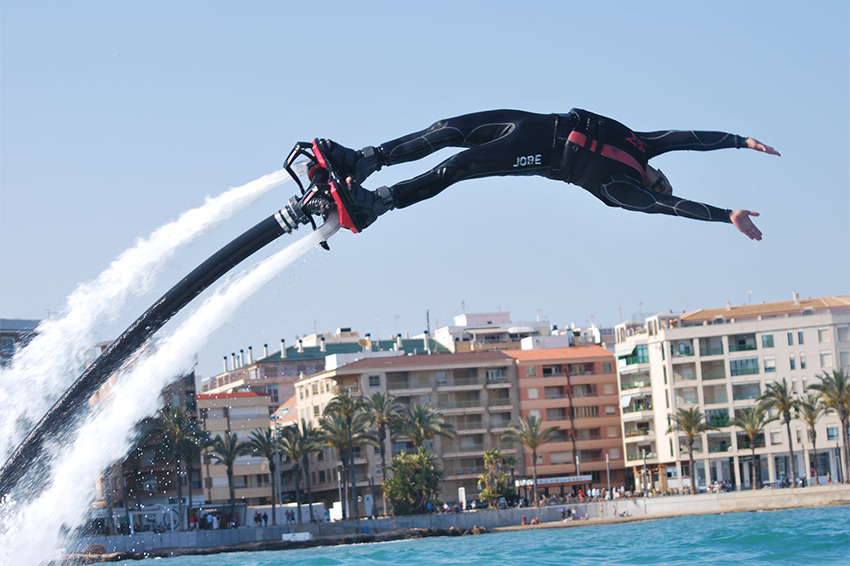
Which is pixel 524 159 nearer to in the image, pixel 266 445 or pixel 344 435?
pixel 266 445

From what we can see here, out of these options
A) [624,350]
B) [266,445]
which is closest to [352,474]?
[266,445]

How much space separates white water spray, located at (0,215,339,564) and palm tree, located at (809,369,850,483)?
87.0m

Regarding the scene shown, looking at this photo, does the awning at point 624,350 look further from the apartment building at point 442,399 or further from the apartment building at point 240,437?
the apartment building at point 240,437

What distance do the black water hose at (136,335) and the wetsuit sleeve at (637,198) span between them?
4.19 meters

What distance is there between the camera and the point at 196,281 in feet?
51.3

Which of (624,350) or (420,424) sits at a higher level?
(624,350)

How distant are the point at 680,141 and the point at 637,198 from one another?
1193 mm

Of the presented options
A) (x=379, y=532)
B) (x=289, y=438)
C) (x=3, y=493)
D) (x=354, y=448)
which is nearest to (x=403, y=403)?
(x=354, y=448)

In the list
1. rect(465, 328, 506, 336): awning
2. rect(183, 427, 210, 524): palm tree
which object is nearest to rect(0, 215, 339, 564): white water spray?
rect(183, 427, 210, 524): palm tree

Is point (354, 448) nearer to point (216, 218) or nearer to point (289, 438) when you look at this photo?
point (289, 438)

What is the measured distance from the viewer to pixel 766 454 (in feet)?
344

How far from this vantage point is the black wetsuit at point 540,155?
15359mm

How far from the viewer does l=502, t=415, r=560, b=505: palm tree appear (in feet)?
346

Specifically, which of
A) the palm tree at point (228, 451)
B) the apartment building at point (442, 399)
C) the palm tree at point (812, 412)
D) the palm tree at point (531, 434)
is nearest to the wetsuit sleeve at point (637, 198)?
the palm tree at point (228, 451)
